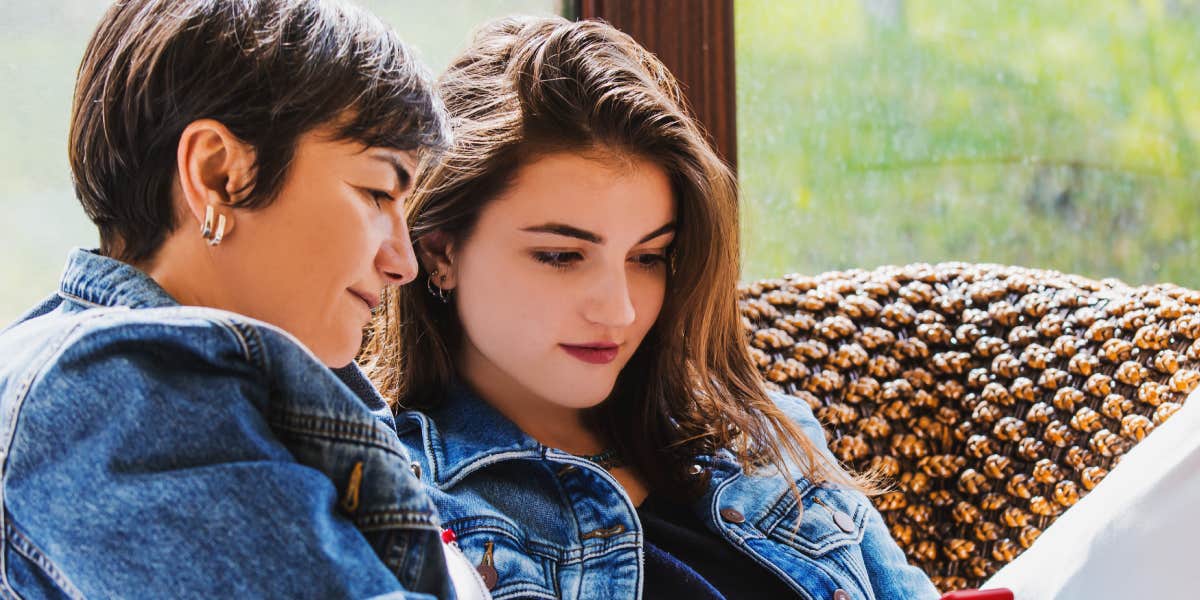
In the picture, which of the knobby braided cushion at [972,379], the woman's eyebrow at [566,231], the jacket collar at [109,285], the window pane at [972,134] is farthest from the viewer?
the window pane at [972,134]

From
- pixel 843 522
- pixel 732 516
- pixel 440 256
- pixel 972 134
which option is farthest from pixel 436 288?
pixel 972 134

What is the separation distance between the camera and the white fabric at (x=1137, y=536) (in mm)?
979

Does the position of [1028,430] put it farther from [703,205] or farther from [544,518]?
[544,518]

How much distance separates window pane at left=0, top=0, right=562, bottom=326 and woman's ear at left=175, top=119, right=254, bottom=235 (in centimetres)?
62

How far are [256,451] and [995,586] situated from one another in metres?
0.78

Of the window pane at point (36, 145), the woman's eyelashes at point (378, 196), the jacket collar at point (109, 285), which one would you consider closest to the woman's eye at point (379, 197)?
the woman's eyelashes at point (378, 196)

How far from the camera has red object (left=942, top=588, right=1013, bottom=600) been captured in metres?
0.99

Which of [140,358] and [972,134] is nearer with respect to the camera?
[140,358]

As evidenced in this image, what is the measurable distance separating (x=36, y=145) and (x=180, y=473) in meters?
0.80

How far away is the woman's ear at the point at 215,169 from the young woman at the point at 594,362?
42 cm

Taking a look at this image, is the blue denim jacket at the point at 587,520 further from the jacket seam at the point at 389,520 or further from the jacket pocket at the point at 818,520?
Answer: the jacket seam at the point at 389,520

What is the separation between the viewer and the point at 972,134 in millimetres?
1860

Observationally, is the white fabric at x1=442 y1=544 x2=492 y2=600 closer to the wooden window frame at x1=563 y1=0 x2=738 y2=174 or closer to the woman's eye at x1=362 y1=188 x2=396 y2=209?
the woman's eye at x1=362 y1=188 x2=396 y2=209

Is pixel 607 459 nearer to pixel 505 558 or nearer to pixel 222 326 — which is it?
pixel 505 558
